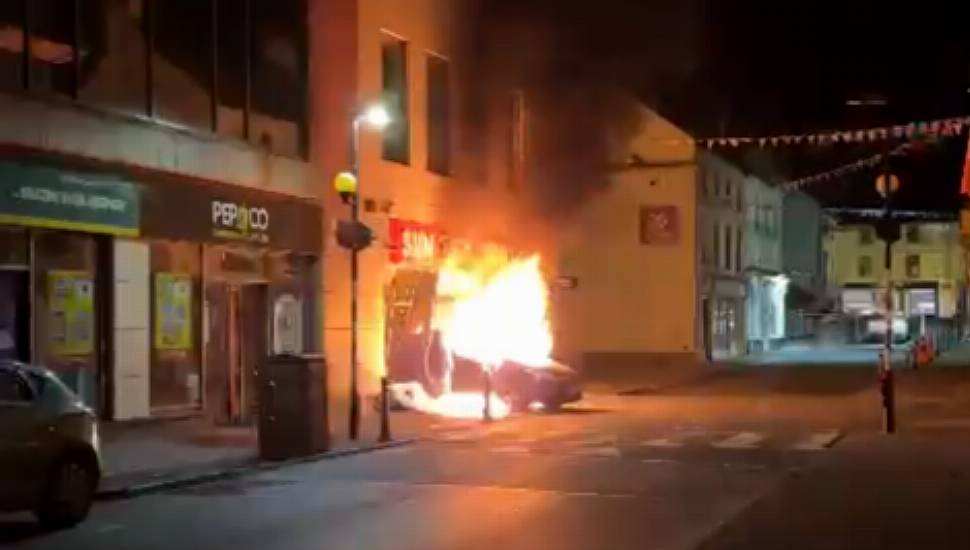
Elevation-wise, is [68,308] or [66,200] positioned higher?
[66,200]

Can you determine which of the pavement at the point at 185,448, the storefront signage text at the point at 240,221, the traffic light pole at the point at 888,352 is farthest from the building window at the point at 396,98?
the traffic light pole at the point at 888,352

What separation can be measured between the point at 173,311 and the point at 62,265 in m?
2.52

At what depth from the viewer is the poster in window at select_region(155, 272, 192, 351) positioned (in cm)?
2080

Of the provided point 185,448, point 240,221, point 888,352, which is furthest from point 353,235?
point 888,352

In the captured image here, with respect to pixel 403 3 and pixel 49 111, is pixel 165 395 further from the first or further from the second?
pixel 403 3

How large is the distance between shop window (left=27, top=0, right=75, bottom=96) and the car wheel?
7813 mm

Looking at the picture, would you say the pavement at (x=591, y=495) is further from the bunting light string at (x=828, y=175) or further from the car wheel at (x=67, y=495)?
the bunting light string at (x=828, y=175)

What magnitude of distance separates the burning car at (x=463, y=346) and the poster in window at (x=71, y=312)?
297 inches

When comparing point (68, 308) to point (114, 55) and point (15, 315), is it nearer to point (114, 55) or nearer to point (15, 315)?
point (15, 315)

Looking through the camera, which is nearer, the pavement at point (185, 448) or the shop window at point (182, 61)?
the pavement at point (185, 448)

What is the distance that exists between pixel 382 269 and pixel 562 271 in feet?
71.4

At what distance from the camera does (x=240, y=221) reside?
74.2 feet

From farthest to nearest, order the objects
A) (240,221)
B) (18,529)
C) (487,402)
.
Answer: (487,402) → (240,221) → (18,529)

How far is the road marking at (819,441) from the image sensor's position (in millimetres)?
18842
